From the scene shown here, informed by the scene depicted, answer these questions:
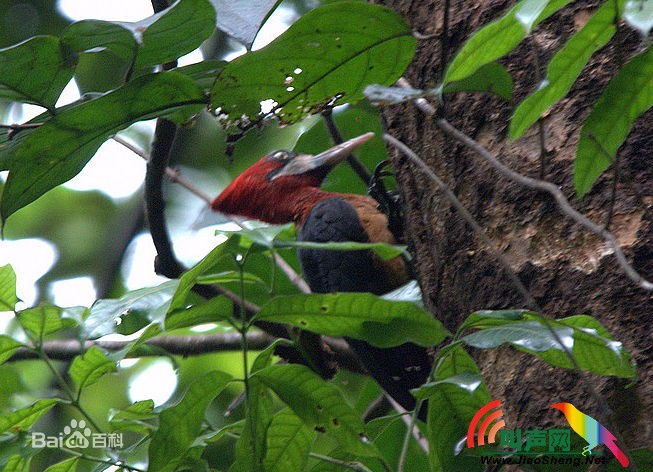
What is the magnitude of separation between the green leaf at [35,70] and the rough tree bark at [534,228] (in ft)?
2.39

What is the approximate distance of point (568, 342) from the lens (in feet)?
A: 3.42

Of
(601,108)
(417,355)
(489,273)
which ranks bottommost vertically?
(417,355)

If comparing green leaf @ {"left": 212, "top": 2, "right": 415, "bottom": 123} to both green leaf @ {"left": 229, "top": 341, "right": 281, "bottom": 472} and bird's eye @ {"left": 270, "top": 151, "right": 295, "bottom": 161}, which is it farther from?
bird's eye @ {"left": 270, "top": 151, "right": 295, "bottom": 161}

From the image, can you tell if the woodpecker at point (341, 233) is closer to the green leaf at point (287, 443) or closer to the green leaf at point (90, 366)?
the green leaf at point (287, 443)

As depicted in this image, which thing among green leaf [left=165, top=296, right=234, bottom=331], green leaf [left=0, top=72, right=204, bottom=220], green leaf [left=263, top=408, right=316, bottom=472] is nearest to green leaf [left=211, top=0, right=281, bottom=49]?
green leaf [left=0, top=72, right=204, bottom=220]

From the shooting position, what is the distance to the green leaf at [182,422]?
1.31 metres

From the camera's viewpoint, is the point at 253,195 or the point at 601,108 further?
the point at 253,195

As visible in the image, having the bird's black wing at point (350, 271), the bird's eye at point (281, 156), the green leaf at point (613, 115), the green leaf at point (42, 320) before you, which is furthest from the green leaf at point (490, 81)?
the bird's eye at point (281, 156)

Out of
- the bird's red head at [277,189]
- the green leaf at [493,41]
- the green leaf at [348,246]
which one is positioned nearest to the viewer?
the green leaf at [493,41]

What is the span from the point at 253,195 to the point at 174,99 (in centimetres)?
209

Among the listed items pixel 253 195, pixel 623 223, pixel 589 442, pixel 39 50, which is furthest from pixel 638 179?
pixel 253 195

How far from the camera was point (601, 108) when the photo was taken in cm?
102

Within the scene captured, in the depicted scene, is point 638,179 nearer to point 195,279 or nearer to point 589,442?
point 589,442

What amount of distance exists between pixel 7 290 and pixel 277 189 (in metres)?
2.06
